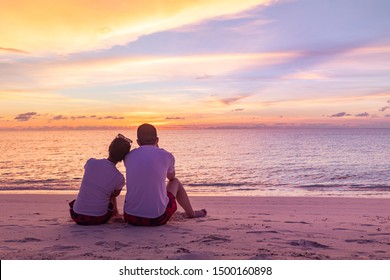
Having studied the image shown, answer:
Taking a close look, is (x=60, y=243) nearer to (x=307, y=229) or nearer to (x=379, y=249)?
(x=307, y=229)

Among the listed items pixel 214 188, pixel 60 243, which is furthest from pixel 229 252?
pixel 214 188

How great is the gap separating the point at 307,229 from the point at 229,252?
2.10m

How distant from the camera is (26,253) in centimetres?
527

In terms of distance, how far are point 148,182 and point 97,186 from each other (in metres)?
0.93

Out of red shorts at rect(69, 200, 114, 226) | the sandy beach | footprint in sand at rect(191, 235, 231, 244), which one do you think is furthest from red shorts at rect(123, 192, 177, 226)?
footprint in sand at rect(191, 235, 231, 244)

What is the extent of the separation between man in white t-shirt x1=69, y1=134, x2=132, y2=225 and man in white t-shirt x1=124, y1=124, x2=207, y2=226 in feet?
0.77

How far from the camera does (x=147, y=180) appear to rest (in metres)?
6.59

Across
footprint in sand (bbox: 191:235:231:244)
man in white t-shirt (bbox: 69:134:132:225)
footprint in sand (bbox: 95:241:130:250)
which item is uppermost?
man in white t-shirt (bbox: 69:134:132:225)

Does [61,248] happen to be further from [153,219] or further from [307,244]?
[307,244]

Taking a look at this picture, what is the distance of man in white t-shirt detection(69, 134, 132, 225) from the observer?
6844 millimetres

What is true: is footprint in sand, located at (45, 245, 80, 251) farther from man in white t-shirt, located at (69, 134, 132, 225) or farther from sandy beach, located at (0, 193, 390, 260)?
man in white t-shirt, located at (69, 134, 132, 225)

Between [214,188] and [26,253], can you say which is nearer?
[26,253]

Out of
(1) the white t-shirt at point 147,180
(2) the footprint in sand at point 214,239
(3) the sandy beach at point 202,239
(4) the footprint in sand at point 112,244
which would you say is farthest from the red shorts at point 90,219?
(2) the footprint in sand at point 214,239

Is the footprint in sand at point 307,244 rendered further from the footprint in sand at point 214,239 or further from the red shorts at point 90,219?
the red shorts at point 90,219
